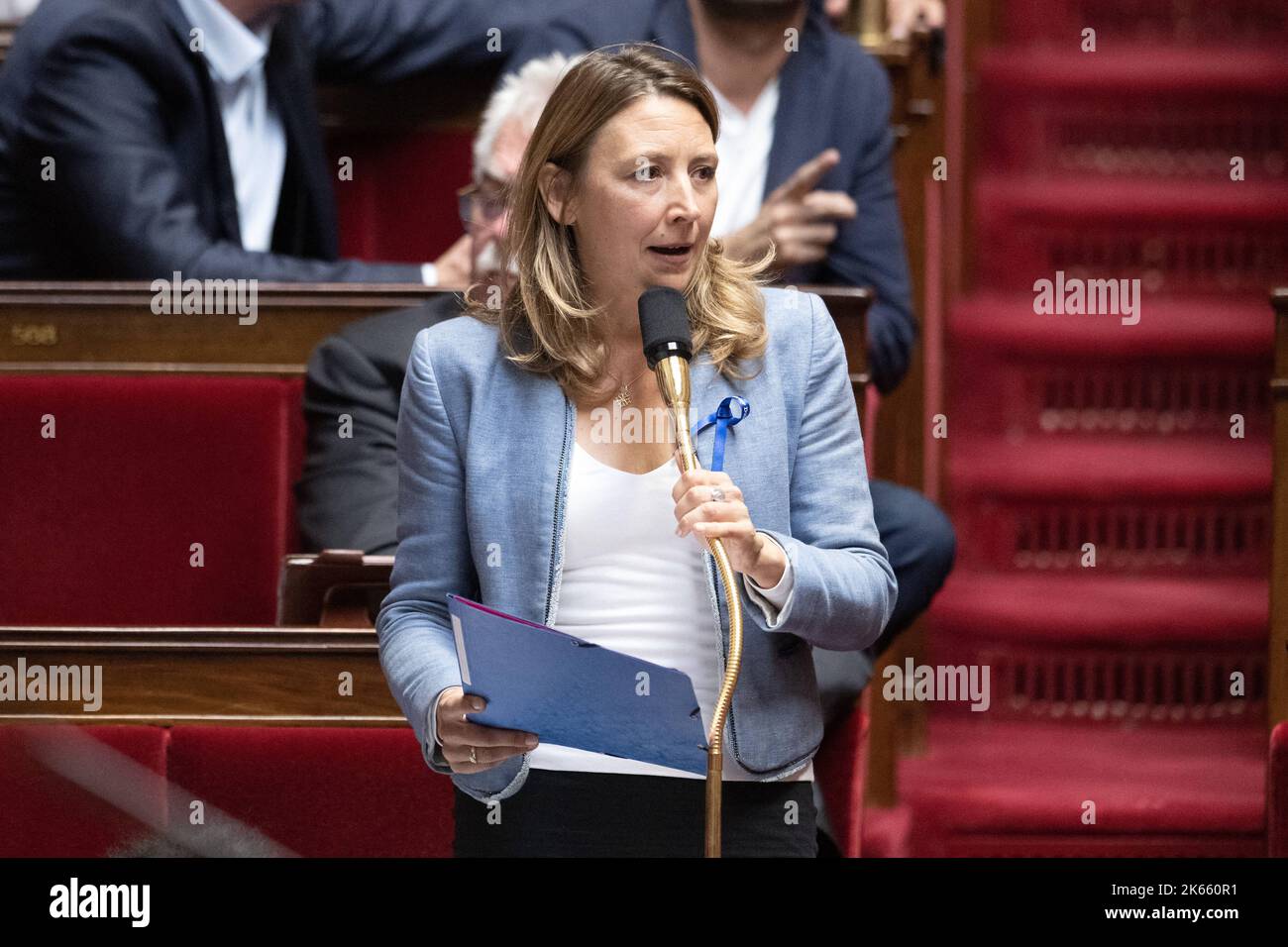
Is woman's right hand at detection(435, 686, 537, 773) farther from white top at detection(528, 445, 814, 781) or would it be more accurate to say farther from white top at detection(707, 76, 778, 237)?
white top at detection(707, 76, 778, 237)

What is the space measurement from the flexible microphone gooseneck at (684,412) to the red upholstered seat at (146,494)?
0.62 meters

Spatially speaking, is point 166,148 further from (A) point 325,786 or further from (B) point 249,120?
(A) point 325,786

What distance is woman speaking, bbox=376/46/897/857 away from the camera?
2.34 feet

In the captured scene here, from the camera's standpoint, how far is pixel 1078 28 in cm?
200

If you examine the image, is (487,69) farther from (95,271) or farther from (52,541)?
(52,541)

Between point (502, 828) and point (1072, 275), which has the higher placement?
point (1072, 275)

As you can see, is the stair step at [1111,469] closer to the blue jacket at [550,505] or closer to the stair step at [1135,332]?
the stair step at [1135,332]

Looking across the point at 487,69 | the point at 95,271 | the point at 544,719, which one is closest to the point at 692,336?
the point at 544,719

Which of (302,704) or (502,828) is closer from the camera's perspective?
(502,828)

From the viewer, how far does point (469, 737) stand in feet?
2.17

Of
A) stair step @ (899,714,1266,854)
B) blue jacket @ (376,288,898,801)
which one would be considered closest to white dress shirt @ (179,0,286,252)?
stair step @ (899,714,1266,854)

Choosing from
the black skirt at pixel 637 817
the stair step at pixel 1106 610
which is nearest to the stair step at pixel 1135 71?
the stair step at pixel 1106 610

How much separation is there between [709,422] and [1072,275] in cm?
115
